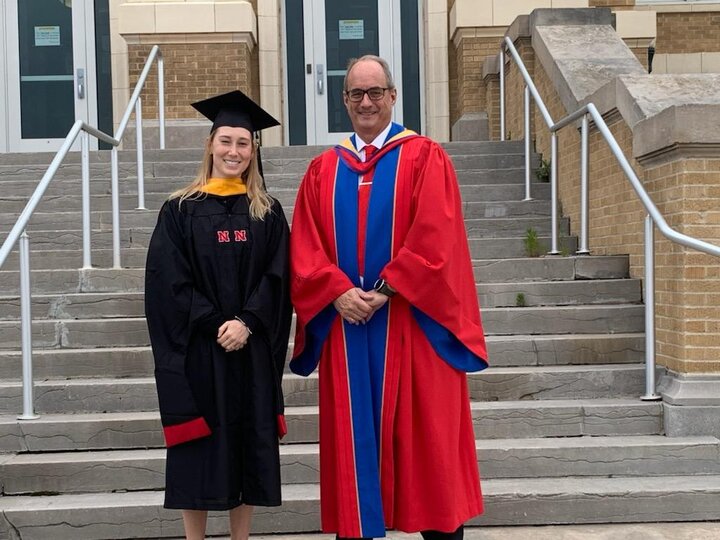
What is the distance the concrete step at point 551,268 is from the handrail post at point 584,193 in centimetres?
25

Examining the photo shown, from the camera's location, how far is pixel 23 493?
4.25m

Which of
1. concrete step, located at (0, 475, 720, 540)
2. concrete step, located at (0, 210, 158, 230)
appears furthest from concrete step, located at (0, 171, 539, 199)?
concrete step, located at (0, 475, 720, 540)

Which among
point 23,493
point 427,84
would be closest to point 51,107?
point 427,84

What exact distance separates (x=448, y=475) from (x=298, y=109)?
26.8 feet

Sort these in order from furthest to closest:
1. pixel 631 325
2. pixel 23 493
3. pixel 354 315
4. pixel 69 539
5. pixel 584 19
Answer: pixel 584 19 < pixel 631 325 < pixel 23 493 < pixel 69 539 < pixel 354 315

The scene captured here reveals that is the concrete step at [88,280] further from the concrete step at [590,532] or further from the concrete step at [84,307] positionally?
the concrete step at [590,532]

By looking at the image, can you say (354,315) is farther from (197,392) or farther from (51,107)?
(51,107)

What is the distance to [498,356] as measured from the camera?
5102mm

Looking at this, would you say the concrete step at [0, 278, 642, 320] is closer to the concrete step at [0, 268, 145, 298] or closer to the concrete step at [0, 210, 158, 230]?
the concrete step at [0, 268, 145, 298]

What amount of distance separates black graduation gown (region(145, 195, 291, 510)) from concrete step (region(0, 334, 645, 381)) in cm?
184

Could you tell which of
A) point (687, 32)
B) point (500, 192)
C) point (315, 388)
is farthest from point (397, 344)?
point (687, 32)

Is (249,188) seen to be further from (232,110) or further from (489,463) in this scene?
(489,463)

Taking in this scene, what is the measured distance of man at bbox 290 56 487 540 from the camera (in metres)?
3.12

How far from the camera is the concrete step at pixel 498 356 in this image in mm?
4996
